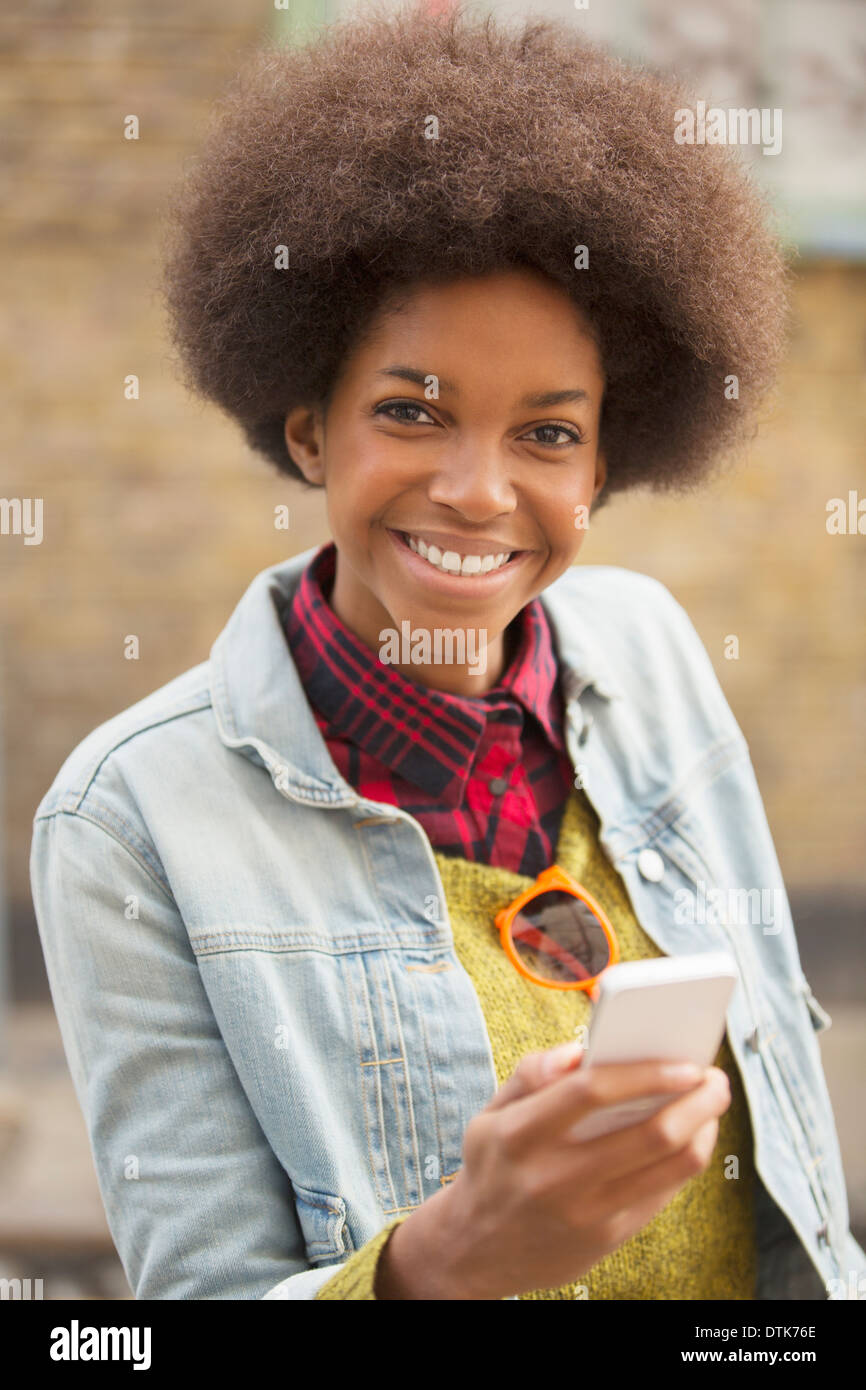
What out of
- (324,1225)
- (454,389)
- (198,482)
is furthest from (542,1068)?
(198,482)

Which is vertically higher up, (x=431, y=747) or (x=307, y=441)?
(x=307, y=441)

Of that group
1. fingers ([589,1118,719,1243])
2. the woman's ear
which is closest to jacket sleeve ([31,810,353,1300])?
fingers ([589,1118,719,1243])

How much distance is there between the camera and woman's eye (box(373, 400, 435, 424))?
1.33 m

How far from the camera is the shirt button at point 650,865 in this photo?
5.14 feet

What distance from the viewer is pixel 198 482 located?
151 inches

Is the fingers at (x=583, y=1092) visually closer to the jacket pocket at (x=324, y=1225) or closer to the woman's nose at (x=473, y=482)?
the jacket pocket at (x=324, y=1225)

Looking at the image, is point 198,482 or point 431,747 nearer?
point 431,747

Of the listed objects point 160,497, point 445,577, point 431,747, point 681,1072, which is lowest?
point 681,1072

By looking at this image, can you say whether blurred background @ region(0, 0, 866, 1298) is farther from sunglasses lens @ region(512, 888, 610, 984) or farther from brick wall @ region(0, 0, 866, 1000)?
sunglasses lens @ region(512, 888, 610, 984)

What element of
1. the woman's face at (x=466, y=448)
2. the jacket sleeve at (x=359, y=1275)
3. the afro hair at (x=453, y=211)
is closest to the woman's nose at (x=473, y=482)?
the woman's face at (x=466, y=448)

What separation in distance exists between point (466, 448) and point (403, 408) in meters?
0.08

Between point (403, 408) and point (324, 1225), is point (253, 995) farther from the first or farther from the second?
point (403, 408)

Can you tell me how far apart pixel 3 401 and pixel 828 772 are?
8.95 feet

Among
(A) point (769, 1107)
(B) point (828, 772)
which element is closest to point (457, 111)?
(A) point (769, 1107)
